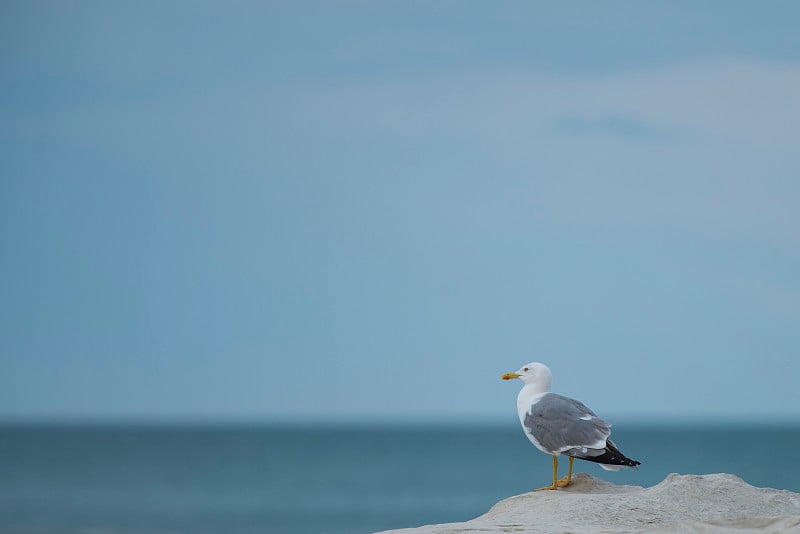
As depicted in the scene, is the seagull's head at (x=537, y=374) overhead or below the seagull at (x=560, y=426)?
overhead

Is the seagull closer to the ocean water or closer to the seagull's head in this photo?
the seagull's head

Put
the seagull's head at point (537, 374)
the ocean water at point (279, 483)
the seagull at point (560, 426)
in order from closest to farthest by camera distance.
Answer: the seagull at point (560, 426) < the seagull's head at point (537, 374) < the ocean water at point (279, 483)

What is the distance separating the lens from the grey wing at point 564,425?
9.40 metres

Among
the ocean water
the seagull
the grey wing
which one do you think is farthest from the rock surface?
the ocean water

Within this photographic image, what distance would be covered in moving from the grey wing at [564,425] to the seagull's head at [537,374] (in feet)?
0.88

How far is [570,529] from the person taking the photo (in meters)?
7.61

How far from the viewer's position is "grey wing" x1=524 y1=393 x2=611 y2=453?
940 centimetres

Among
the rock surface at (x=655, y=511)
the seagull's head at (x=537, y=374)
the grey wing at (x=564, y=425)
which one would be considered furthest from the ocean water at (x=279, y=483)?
the rock surface at (x=655, y=511)

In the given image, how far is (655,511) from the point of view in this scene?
8.30m

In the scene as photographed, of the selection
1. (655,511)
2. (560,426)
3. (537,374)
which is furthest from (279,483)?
(655,511)

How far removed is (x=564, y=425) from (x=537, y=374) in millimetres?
786

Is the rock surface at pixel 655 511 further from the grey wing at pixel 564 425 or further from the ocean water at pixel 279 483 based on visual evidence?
the ocean water at pixel 279 483

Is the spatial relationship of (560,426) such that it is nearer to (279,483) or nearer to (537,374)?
(537,374)

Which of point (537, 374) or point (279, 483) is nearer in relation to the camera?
point (537, 374)
